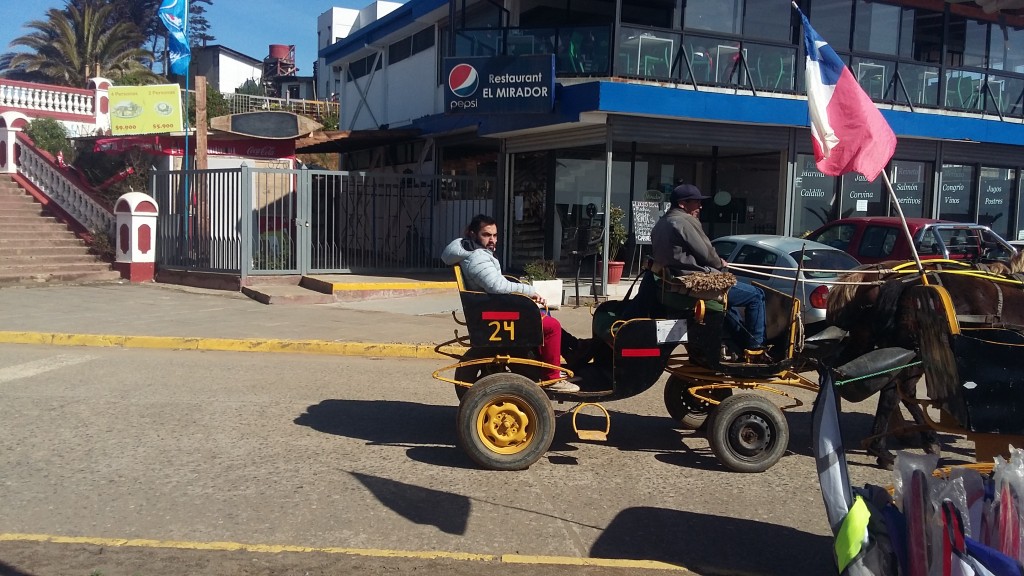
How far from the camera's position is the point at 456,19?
18.7 metres

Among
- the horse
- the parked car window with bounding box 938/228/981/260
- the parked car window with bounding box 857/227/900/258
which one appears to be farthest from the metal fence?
the horse

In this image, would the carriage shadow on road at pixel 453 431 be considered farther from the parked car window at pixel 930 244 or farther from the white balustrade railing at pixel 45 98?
the white balustrade railing at pixel 45 98

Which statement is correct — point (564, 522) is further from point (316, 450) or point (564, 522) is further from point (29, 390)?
point (29, 390)

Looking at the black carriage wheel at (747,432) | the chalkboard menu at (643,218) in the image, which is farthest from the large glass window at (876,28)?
the black carriage wheel at (747,432)

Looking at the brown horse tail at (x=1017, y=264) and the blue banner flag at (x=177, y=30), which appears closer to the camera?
the brown horse tail at (x=1017, y=264)

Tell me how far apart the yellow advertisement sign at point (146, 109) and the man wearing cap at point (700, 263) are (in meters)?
13.6

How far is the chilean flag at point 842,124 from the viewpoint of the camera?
4.91 meters

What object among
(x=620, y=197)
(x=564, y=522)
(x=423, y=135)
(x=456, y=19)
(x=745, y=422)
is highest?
(x=456, y=19)

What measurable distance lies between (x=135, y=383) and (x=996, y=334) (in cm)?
739

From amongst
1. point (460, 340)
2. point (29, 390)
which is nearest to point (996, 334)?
point (460, 340)

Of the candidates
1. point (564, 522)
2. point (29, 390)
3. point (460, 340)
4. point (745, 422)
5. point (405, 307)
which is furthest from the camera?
point (405, 307)

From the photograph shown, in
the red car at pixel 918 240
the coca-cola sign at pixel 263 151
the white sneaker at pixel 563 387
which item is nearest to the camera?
the white sneaker at pixel 563 387

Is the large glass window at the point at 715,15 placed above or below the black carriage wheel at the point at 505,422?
above

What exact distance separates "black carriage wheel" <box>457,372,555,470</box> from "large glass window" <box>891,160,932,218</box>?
47.4 ft
